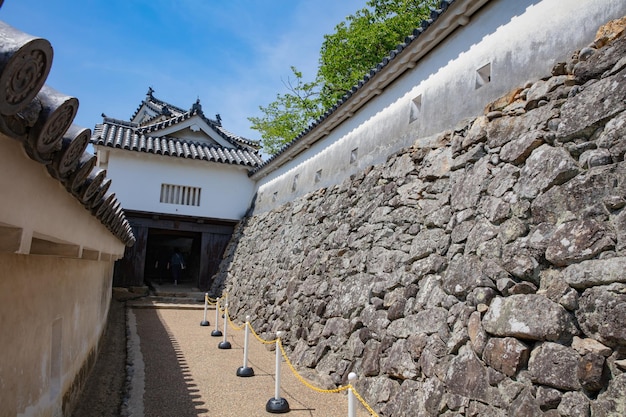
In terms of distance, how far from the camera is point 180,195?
16766 millimetres

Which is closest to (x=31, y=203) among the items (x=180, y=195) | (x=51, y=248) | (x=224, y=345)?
(x=51, y=248)

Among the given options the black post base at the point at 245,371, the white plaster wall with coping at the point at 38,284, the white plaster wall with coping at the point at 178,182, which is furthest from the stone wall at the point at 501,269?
the white plaster wall with coping at the point at 178,182

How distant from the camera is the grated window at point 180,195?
54.4 feet

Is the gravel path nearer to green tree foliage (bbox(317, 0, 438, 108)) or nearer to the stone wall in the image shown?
the stone wall

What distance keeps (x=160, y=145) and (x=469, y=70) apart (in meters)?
13.5

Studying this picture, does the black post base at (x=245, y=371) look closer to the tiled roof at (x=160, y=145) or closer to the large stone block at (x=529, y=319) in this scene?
the large stone block at (x=529, y=319)

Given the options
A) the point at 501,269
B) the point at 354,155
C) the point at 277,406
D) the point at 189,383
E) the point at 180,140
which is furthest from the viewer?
the point at 180,140

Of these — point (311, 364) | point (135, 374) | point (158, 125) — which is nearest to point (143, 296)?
point (158, 125)

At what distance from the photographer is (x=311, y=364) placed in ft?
23.0

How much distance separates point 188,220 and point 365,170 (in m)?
10.4

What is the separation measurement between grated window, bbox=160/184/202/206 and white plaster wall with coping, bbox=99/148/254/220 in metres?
0.13

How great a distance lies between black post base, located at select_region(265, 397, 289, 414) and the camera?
18.0ft

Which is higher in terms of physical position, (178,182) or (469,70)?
(178,182)

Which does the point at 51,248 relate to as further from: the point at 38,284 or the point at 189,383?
the point at 189,383
